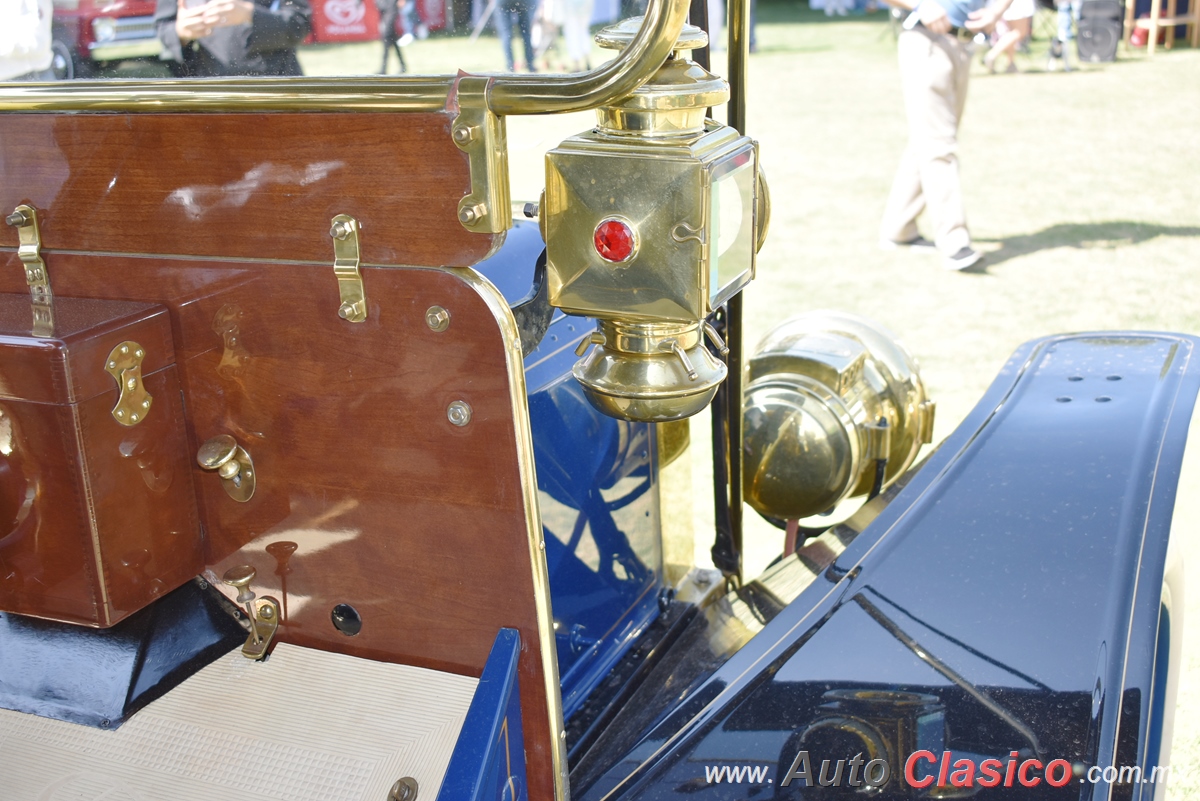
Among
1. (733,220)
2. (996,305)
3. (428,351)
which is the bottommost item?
(996,305)

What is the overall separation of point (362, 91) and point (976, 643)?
0.95 m

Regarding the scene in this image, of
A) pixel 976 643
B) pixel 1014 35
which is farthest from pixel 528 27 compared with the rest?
pixel 1014 35

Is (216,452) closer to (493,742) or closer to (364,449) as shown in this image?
(364,449)

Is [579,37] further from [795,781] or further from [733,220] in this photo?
[795,781]

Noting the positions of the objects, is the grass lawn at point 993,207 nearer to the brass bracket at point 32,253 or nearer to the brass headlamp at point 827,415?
the brass bracket at point 32,253

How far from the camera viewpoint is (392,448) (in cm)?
123

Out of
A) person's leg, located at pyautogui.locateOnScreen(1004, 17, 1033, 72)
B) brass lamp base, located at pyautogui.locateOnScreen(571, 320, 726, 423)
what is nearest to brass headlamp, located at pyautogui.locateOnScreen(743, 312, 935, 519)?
brass lamp base, located at pyautogui.locateOnScreen(571, 320, 726, 423)

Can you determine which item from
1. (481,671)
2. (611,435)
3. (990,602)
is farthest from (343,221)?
(990,602)

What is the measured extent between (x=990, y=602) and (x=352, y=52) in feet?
3.35

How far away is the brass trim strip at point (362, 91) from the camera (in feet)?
3.34

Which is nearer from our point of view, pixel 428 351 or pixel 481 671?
pixel 428 351

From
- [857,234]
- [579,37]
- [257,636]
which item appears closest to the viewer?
[579,37]

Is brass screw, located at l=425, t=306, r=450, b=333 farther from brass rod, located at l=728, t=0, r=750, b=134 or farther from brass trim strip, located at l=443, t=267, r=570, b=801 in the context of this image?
brass rod, located at l=728, t=0, r=750, b=134

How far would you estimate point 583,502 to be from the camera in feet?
5.46
